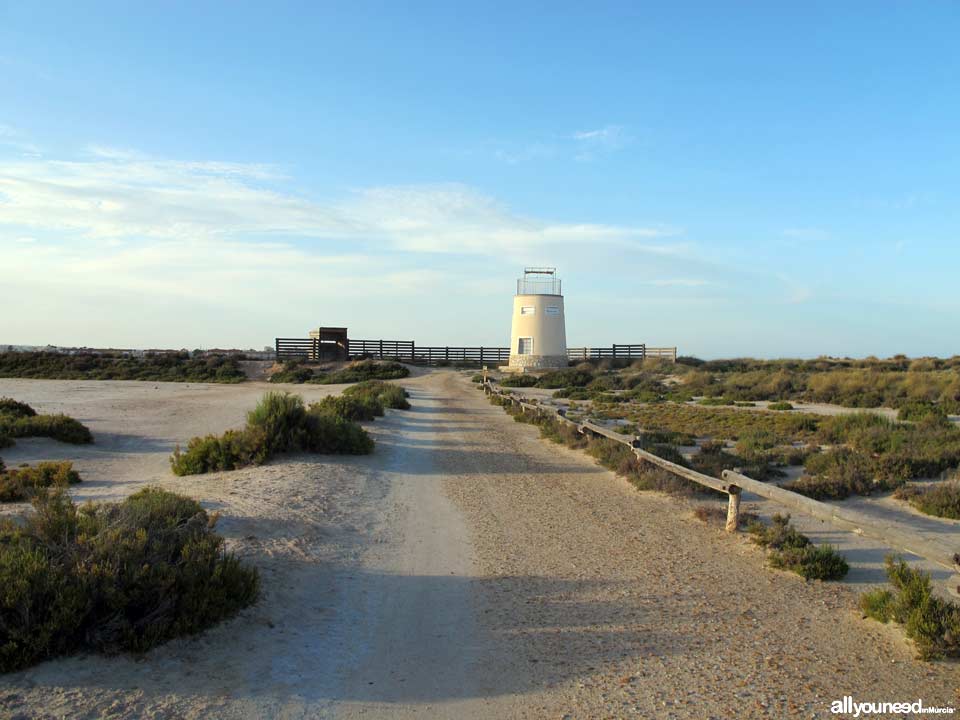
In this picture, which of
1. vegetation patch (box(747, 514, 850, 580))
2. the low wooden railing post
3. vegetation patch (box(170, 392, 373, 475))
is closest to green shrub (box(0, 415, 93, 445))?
vegetation patch (box(170, 392, 373, 475))

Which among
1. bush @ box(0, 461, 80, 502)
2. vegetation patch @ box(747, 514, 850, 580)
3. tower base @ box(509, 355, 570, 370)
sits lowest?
vegetation patch @ box(747, 514, 850, 580)

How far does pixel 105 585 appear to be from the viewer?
4555mm

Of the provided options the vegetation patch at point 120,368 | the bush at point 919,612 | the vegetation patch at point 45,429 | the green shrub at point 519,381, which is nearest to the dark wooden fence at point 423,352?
the vegetation patch at point 120,368

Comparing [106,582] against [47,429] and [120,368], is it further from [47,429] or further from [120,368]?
[120,368]

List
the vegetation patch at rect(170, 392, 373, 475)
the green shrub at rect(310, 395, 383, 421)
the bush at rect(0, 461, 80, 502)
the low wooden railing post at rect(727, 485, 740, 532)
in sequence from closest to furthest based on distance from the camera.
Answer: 1. the low wooden railing post at rect(727, 485, 740, 532)
2. the bush at rect(0, 461, 80, 502)
3. the vegetation patch at rect(170, 392, 373, 475)
4. the green shrub at rect(310, 395, 383, 421)

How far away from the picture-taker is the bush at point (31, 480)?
8977 mm

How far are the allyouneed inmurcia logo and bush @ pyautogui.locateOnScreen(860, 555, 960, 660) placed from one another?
2.16 ft

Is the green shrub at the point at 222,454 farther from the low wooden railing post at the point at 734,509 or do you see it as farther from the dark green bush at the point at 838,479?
the dark green bush at the point at 838,479

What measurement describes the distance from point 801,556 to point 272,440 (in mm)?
8653

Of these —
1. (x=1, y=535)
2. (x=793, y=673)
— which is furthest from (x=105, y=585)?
(x=793, y=673)

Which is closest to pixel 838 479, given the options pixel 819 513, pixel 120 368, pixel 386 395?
pixel 819 513

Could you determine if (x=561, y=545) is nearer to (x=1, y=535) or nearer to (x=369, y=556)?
(x=369, y=556)

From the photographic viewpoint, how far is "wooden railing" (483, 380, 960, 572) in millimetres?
5395

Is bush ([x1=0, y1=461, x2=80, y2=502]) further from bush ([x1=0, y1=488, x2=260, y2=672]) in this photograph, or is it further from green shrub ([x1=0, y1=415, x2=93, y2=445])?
green shrub ([x1=0, y1=415, x2=93, y2=445])
